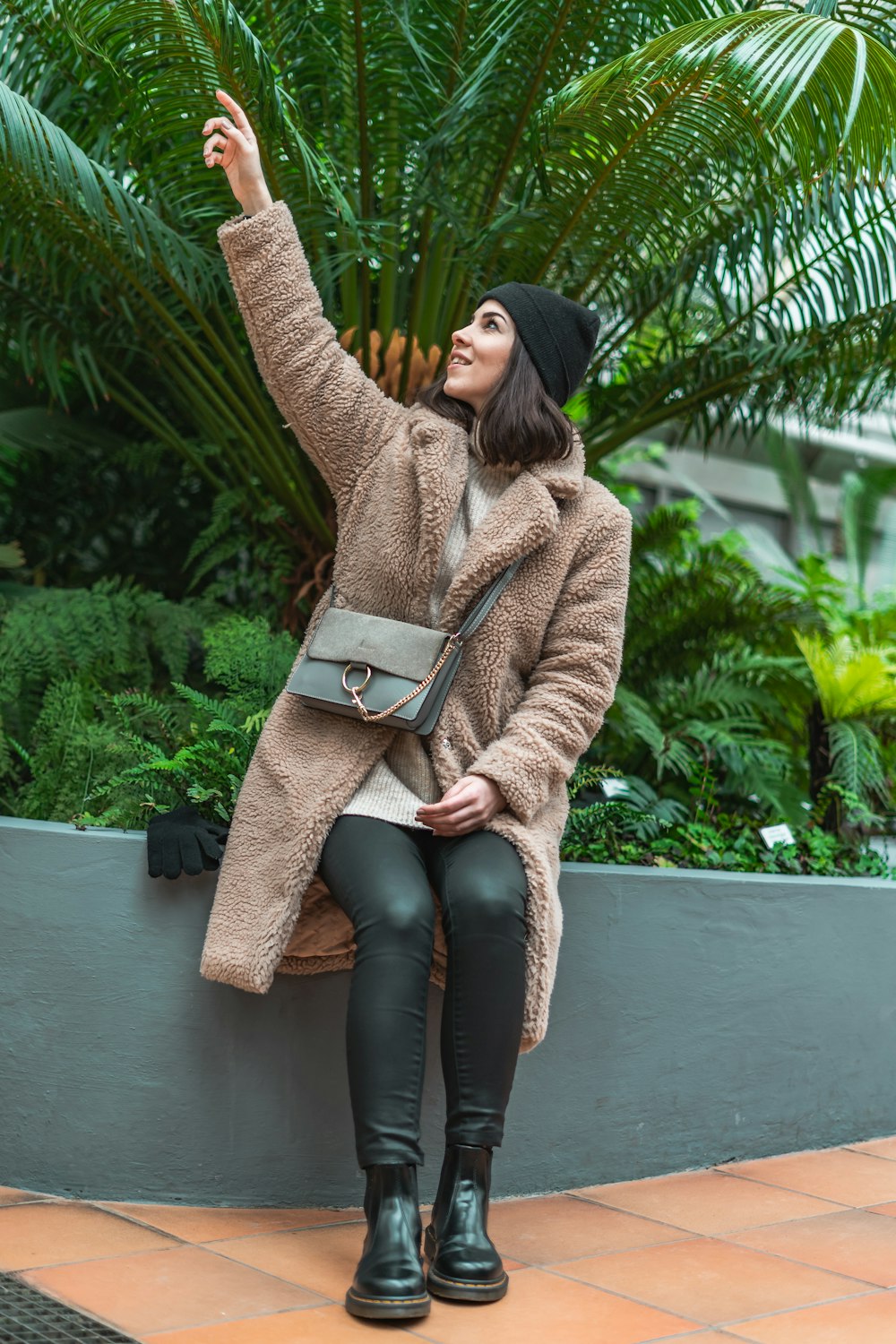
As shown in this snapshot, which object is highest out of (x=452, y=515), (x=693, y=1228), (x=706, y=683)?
(x=452, y=515)

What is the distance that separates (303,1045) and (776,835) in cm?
136

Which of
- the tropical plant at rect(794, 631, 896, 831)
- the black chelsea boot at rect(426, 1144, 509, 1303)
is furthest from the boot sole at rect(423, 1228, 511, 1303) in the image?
the tropical plant at rect(794, 631, 896, 831)

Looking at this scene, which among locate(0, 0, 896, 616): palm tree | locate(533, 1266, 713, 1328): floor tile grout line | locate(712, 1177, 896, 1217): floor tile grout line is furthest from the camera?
locate(0, 0, 896, 616): palm tree

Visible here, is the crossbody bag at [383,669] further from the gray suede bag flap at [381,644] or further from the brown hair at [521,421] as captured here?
the brown hair at [521,421]

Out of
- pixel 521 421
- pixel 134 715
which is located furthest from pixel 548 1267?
pixel 134 715

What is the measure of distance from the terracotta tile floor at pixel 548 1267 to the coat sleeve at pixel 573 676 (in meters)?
0.77

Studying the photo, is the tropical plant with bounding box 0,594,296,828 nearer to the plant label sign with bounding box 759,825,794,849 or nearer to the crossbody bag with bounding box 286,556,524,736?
the crossbody bag with bounding box 286,556,524,736

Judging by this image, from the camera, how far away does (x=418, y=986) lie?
2.07 m

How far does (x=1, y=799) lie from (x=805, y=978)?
1833 mm

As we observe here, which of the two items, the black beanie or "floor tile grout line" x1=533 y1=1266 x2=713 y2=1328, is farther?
the black beanie

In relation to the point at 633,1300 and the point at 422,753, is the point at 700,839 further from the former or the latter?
the point at 633,1300

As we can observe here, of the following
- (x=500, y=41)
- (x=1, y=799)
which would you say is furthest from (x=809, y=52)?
(x=1, y=799)

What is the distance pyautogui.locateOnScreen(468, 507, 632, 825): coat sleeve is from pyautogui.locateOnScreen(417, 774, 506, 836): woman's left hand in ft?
0.12

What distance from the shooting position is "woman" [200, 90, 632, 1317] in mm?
2068
